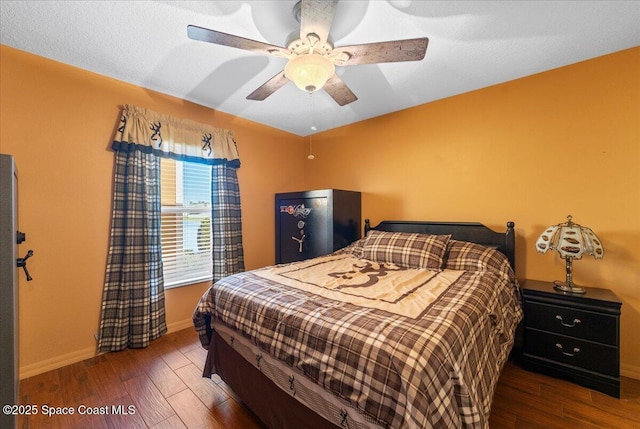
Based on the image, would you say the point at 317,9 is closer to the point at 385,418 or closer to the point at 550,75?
the point at 385,418

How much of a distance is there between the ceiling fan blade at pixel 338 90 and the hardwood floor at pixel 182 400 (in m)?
2.23

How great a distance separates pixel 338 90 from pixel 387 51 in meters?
0.53

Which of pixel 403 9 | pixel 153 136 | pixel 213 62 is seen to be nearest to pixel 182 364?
pixel 153 136

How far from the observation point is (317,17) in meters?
1.32

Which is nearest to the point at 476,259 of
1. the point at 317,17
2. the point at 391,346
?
the point at 391,346

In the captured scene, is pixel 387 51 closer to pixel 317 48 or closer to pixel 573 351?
pixel 317 48

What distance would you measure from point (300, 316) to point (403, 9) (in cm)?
184

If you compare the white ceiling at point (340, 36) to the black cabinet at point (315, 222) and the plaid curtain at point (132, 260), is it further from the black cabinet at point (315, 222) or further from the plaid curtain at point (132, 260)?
the black cabinet at point (315, 222)

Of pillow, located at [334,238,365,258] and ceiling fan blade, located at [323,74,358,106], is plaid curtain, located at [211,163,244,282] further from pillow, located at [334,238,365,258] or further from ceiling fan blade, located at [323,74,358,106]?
ceiling fan blade, located at [323,74,358,106]

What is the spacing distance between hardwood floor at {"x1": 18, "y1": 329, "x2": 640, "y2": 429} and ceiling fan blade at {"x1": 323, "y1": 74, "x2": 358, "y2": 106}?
223 cm

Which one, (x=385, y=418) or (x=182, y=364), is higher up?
(x=385, y=418)

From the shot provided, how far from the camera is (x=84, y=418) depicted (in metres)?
1.55

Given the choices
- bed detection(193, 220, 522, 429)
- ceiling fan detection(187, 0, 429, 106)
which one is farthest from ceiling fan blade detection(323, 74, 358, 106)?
bed detection(193, 220, 522, 429)

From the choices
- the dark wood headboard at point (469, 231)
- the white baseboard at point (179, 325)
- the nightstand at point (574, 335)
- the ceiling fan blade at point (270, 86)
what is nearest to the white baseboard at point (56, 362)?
the white baseboard at point (179, 325)
